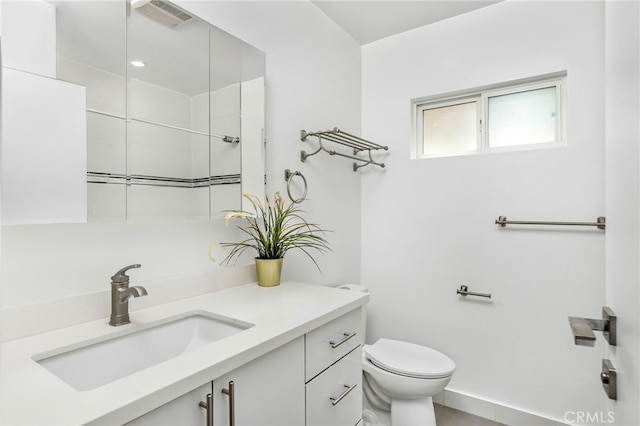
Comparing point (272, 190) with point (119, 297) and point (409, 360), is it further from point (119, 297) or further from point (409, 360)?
point (409, 360)

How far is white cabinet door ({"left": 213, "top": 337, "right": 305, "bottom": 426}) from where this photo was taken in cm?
86

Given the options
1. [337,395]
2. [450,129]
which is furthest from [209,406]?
[450,129]

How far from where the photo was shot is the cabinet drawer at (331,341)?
1.15m

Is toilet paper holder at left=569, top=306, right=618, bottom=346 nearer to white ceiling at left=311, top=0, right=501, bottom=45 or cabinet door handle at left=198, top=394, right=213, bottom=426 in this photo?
cabinet door handle at left=198, top=394, right=213, bottom=426

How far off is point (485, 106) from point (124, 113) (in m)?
2.02

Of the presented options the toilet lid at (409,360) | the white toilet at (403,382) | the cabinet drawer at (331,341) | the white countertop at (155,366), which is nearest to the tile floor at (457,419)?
the white toilet at (403,382)

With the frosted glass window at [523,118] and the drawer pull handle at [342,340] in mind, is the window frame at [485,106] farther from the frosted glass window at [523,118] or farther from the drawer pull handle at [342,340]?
the drawer pull handle at [342,340]

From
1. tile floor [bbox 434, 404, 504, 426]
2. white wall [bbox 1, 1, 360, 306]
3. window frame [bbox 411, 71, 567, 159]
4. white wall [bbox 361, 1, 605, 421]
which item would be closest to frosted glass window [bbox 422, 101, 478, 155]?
window frame [bbox 411, 71, 567, 159]

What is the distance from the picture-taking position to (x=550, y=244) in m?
1.95

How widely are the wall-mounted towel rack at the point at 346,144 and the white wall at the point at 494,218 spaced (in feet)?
0.39

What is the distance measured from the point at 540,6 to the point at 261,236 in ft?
6.55

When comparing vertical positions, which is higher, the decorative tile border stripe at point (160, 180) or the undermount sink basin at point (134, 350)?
the decorative tile border stripe at point (160, 180)

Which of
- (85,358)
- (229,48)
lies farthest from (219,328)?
(229,48)

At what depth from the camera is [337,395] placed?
1.30 metres
